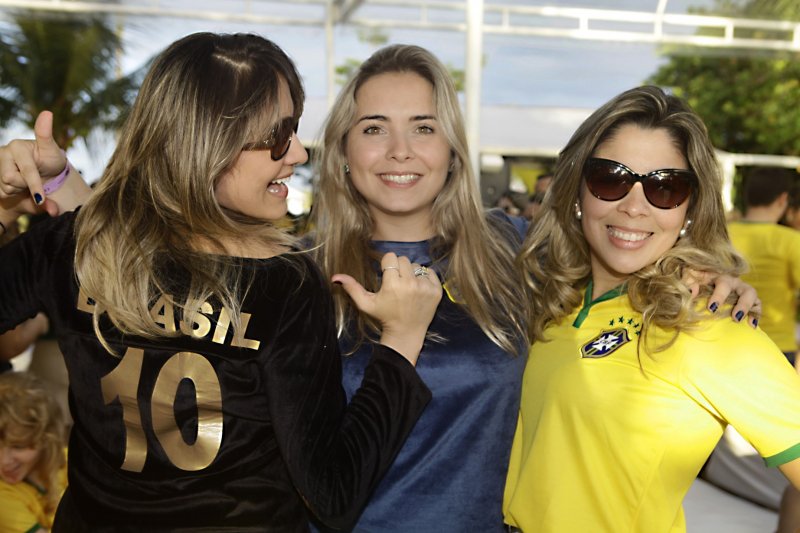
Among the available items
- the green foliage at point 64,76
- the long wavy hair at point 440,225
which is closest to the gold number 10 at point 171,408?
the long wavy hair at point 440,225

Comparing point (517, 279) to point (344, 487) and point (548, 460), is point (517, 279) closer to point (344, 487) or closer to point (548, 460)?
point (548, 460)

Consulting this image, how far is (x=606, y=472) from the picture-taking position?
5.75ft

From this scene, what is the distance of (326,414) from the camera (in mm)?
1459

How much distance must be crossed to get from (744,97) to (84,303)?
1897 centimetres

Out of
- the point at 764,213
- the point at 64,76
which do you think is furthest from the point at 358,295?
the point at 64,76

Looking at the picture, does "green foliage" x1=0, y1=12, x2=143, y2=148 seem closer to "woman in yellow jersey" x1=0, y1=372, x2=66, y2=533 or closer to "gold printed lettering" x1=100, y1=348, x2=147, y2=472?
"woman in yellow jersey" x1=0, y1=372, x2=66, y2=533

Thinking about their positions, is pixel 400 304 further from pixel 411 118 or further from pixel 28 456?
pixel 28 456

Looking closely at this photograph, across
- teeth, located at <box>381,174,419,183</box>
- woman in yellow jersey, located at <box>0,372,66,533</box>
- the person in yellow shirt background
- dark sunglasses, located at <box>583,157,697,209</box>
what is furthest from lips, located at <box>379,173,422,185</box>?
the person in yellow shirt background

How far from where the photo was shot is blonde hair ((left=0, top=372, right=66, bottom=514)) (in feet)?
9.44

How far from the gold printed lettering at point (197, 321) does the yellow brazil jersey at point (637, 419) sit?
0.92 m

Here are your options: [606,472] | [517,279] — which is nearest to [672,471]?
[606,472]

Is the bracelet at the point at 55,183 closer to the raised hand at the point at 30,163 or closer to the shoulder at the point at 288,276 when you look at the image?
the raised hand at the point at 30,163

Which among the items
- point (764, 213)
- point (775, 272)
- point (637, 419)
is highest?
point (637, 419)

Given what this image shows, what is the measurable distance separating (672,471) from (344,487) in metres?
0.79
